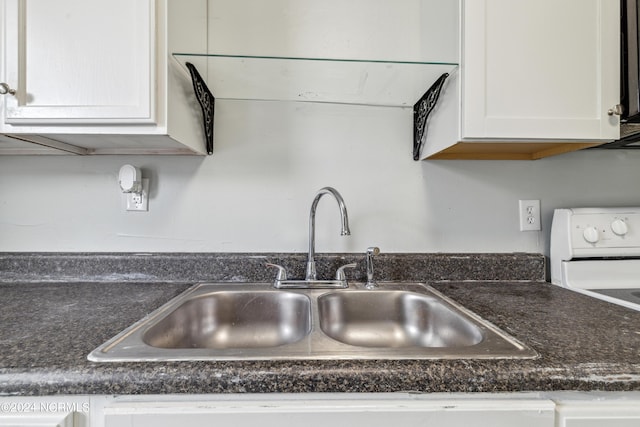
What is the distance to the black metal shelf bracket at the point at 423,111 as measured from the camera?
94cm

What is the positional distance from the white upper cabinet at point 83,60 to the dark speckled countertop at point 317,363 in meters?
0.51

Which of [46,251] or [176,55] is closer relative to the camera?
[176,55]

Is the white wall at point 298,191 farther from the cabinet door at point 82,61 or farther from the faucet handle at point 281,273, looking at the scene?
the cabinet door at point 82,61

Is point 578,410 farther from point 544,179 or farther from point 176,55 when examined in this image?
point 176,55

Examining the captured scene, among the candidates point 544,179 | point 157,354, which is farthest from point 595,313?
point 157,354

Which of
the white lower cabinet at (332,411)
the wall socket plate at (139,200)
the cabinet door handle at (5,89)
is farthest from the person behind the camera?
the wall socket plate at (139,200)

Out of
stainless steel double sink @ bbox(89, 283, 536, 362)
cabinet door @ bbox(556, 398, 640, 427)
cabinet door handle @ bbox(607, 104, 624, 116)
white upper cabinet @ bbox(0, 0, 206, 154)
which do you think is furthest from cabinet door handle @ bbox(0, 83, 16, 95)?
cabinet door handle @ bbox(607, 104, 624, 116)

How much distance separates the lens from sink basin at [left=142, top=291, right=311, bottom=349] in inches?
36.1

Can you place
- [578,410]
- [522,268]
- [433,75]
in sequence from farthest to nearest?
1. [522,268]
2. [433,75]
3. [578,410]

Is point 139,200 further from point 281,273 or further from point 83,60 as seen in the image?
point 281,273

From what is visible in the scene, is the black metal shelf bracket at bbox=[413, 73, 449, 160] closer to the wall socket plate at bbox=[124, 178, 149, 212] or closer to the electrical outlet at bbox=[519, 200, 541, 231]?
the electrical outlet at bbox=[519, 200, 541, 231]

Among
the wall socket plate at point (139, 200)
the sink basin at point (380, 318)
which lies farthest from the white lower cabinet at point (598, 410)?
the wall socket plate at point (139, 200)

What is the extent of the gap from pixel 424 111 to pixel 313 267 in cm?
68

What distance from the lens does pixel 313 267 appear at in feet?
3.35
